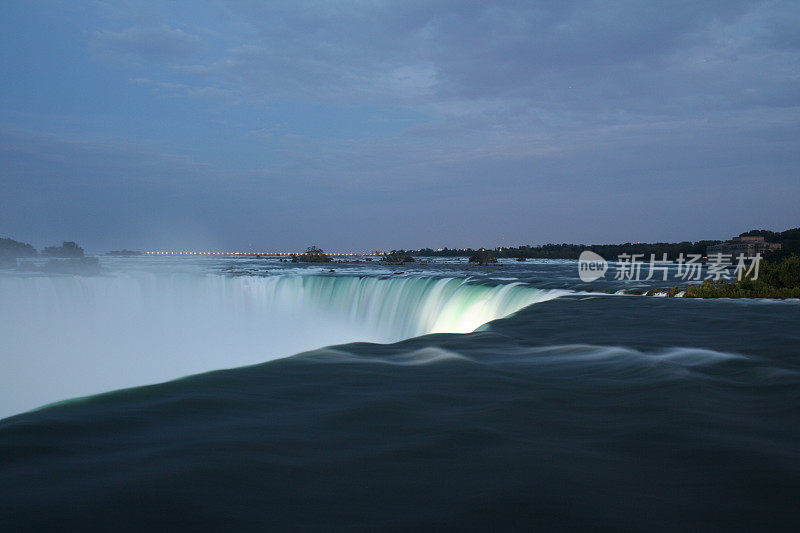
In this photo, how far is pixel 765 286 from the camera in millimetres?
18703

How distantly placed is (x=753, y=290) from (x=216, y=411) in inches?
772

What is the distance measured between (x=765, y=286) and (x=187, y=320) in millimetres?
28141

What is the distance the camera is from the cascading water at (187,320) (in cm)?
2103

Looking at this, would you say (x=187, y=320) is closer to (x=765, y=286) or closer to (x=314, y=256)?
(x=765, y=286)

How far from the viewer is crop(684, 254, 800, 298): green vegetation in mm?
18344

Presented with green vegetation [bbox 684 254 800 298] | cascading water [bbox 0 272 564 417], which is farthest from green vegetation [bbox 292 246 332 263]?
green vegetation [bbox 684 254 800 298]

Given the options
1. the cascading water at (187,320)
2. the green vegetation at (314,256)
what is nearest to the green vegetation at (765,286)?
the cascading water at (187,320)

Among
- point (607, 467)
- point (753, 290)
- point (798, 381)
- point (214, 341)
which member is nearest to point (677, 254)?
point (753, 290)

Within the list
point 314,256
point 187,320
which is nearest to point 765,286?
point 187,320

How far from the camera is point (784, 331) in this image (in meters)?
10.2

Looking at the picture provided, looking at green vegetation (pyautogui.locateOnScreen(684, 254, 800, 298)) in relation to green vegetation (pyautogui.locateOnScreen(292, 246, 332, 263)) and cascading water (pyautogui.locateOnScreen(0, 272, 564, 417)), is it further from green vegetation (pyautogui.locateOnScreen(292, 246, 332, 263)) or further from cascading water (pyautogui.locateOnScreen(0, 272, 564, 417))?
green vegetation (pyautogui.locateOnScreen(292, 246, 332, 263))

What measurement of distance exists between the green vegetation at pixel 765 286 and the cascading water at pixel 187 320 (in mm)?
5210

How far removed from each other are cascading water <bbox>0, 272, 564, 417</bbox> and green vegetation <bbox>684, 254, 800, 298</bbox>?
5.21 metres

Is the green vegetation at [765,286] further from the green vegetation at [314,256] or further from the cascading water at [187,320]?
the green vegetation at [314,256]
